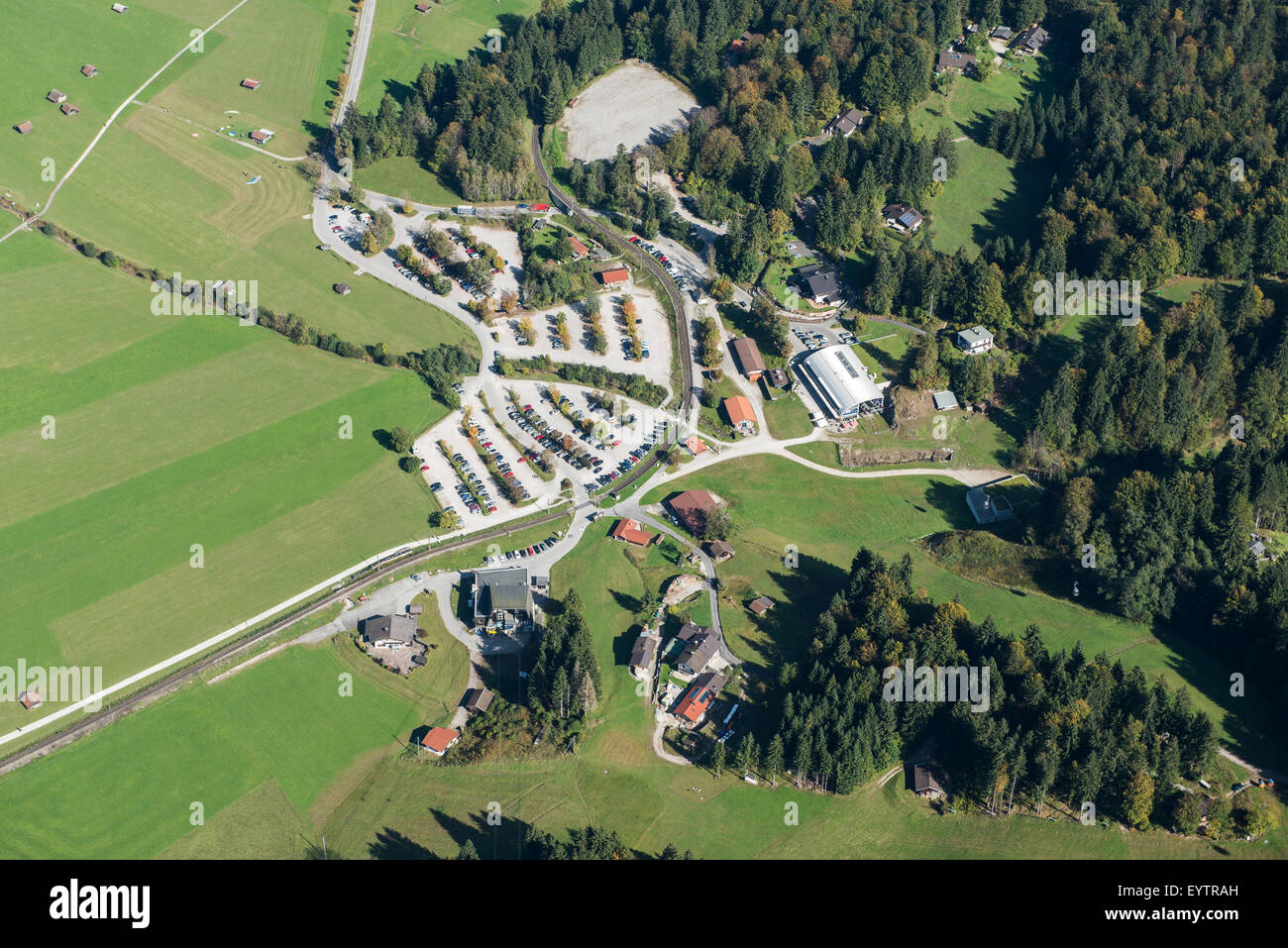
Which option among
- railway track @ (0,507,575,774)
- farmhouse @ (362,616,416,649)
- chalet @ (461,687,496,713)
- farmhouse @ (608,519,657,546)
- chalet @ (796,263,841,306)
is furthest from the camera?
chalet @ (796,263,841,306)

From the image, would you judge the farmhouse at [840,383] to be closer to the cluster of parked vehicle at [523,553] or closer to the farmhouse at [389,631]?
the cluster of parked vehicle at [523,553]

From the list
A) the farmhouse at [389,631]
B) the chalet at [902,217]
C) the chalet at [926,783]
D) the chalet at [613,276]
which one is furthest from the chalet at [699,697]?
the chalet at [902,217]

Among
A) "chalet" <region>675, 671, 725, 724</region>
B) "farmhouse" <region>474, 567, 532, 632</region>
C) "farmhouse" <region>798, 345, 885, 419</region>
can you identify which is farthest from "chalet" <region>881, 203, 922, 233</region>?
"chalet" <region>675, 671, 725, 724</region>

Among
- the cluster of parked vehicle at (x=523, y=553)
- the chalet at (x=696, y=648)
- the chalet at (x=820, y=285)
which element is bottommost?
the chalet at (x=696, y=648)

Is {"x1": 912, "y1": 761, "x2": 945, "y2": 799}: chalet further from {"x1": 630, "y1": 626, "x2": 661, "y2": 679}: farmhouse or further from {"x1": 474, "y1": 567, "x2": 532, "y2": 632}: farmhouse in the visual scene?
{"x1": 474, "y1": 567, "x2": 532, "y2": 632}: farmhouse

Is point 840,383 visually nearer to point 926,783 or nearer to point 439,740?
point 926,783

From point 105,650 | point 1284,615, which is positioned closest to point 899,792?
point 1284,615
